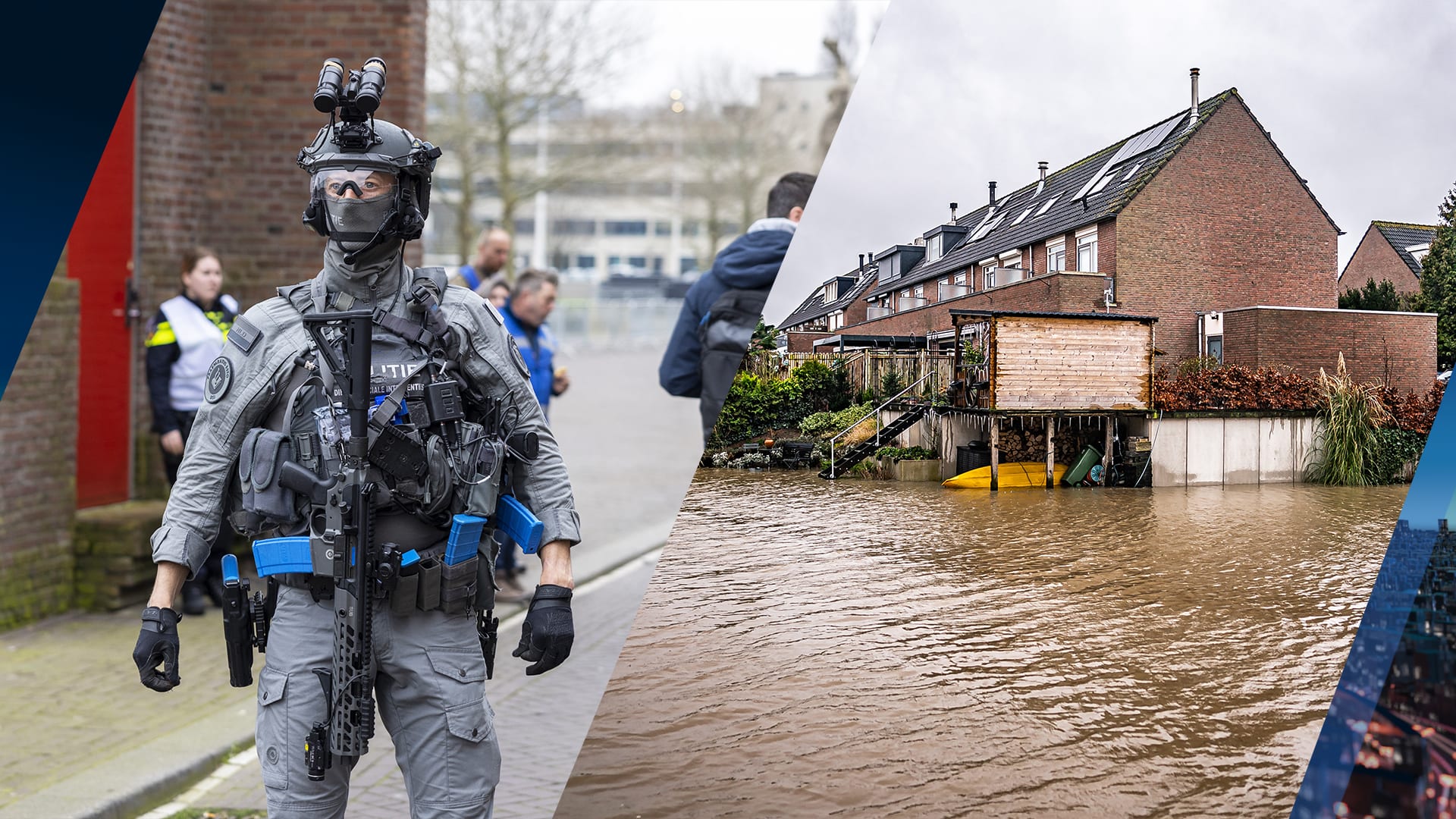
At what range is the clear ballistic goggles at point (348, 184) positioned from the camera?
281 centimetres

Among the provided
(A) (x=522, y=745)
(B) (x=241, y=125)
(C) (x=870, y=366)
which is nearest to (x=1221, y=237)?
(C) (x=870, y=366)

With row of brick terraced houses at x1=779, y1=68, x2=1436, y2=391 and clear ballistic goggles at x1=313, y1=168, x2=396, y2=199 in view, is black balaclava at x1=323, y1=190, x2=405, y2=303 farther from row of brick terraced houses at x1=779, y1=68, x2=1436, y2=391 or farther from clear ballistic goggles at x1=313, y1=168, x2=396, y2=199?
row of brick terraced houses at x1=779, y1=68, x2=1436, y2=391

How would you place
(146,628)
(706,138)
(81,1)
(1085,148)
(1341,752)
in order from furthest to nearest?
(706,138), (81,1), (146,628), (1085,148), (1341,752)

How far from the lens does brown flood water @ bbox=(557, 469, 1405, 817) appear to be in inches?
90.3

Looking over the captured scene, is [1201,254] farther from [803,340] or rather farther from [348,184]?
[348,184]

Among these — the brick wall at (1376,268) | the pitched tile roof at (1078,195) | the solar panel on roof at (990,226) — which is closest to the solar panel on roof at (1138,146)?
the pitched tile roof at (1078,195)

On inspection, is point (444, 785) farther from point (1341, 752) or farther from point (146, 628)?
point (1341, 752)

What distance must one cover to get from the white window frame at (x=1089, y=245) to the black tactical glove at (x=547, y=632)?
4.37ft

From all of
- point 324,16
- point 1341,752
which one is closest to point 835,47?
point 1341,752

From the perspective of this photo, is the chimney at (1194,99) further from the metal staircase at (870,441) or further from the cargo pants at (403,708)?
the cargo pants at (403,708)

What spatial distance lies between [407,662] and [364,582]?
0.24 metres

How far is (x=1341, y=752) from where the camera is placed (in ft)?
7.42
